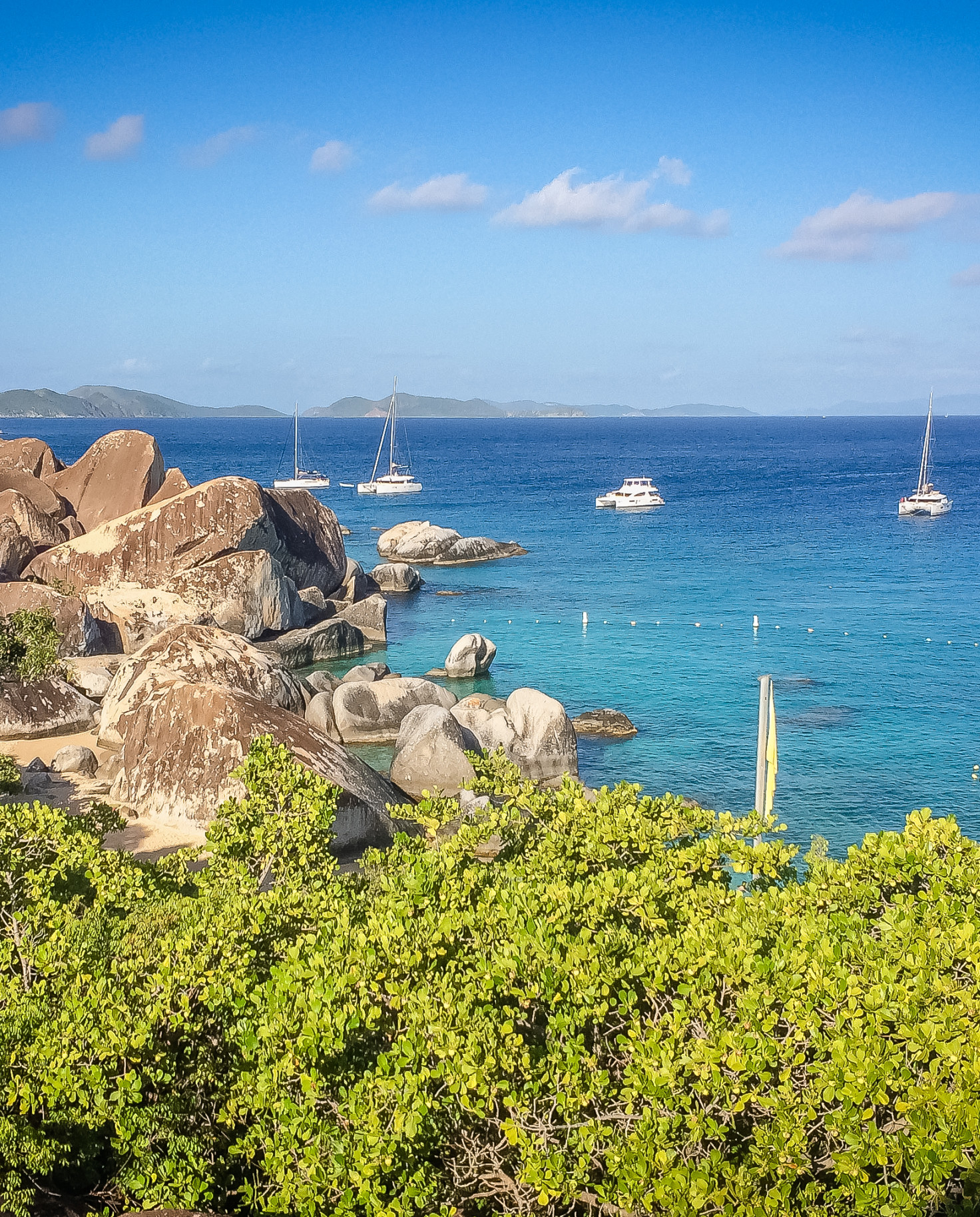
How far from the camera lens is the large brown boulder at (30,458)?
4775 centimetres

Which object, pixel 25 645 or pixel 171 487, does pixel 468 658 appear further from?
pixel 25 645

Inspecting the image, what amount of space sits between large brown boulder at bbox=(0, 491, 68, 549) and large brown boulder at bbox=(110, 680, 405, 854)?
22661 millimetres

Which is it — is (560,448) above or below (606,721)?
above

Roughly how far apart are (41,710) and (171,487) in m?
18.6

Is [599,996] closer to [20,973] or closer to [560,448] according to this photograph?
[20,973]

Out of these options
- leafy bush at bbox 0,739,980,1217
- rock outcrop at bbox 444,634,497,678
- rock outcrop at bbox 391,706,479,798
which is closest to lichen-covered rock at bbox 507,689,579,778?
rock outcrop at bbox 391,706,479,798

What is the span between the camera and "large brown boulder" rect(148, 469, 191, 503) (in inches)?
1665

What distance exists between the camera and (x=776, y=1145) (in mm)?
6398

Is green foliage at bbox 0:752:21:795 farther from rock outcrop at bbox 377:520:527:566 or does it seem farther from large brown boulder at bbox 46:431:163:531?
rock outcrop at bbox 377:520:527:566

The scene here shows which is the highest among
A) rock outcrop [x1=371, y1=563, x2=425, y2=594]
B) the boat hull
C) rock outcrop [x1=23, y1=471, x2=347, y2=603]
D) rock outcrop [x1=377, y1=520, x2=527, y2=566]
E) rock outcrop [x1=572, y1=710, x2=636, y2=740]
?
the boat hull

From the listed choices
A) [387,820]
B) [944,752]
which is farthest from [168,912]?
[944,752]

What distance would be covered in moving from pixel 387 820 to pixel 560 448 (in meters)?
171

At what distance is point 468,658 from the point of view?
36.7 m

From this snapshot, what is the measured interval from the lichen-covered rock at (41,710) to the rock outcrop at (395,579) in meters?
25.5
